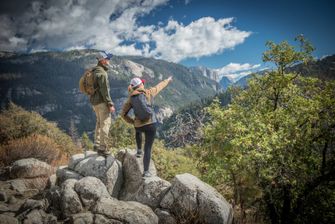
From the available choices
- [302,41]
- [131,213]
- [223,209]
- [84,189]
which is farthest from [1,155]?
[302,41]

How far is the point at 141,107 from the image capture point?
8227mm

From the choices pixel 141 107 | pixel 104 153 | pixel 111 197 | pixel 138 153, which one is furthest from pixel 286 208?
pixel 104 153

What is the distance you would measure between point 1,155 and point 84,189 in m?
7.66

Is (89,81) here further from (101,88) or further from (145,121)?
(145,121)

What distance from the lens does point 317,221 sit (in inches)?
439

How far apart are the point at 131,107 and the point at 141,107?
578 millimetres

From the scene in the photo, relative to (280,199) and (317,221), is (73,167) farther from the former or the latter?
(317,221)

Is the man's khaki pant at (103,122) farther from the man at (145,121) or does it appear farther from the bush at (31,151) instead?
the bush at (31,151)

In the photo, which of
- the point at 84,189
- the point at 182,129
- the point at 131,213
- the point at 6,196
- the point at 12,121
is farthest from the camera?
the point at 182,129

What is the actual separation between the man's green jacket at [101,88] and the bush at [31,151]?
20.1ft

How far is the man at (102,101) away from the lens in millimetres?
8906

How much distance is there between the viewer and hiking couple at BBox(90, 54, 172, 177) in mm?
8312

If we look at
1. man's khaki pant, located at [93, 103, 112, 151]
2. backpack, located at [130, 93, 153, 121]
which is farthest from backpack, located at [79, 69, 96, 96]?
backpack, located at [130, 93, 153, 121]

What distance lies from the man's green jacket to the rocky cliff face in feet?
7.02
